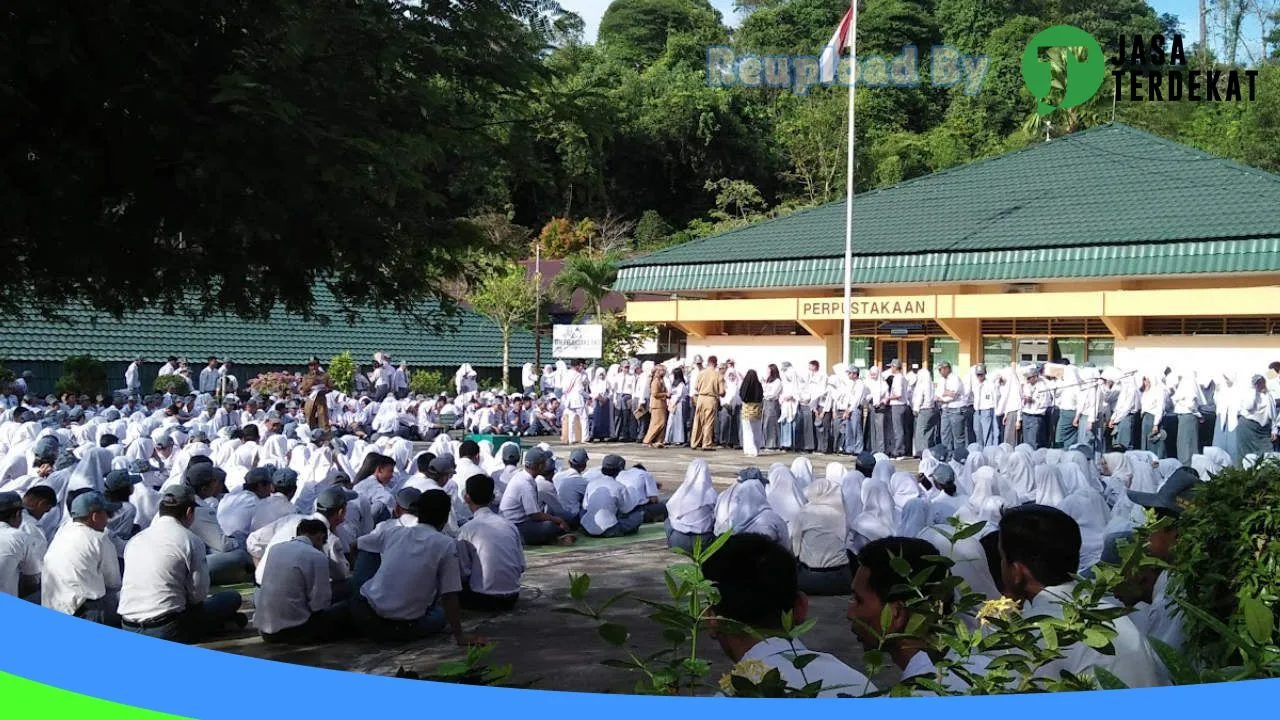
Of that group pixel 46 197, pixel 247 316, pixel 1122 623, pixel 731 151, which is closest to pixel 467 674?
pixel 1122 623

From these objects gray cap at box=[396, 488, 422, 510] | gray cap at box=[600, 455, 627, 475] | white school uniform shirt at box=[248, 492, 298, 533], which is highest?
gray cap at box=[396, 488, 422, 510]

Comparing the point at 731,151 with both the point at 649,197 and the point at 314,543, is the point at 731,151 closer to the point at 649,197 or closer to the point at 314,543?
the point at 649,197

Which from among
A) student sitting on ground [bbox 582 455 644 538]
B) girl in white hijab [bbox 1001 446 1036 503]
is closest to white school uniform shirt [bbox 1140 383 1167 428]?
girl in white hijab [bbox 1001 446 1036 503]

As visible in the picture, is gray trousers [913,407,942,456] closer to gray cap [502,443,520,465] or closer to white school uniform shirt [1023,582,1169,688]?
gray cap [502,443,520,465]

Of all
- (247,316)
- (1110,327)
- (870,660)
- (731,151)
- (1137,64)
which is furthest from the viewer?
(731,151)

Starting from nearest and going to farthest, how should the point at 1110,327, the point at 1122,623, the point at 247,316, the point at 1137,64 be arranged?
the point at 1122,623, the point at 247,316, the point at 1110,327, the point at 1137,64

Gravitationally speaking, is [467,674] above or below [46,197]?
below

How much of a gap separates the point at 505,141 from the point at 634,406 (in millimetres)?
16039

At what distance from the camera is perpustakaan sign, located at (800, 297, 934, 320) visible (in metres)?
23.1

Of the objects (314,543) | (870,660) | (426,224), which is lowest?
(314,543)

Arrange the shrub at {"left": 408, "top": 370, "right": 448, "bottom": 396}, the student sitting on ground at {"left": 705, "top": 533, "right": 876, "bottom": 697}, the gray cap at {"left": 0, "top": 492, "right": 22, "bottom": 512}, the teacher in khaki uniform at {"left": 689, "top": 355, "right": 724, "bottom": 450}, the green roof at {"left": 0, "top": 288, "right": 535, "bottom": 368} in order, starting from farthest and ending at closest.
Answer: the shrub at {"left": 408, "top": 370, "right": 448, "bottom": 396}
the green roof at {"left": 0, "top": 288, "right": 535, "bottom": 368}
the teacher in khaki uniform at {"left": 689, "top": 355, "right": 724, "bottom": 450}
the gray cap at {"left": 0, "top": 492, "right": 22, "bottom": 512}
the student sitting on ground at {"left": 705, "top": 533, "right": 876, "bottom": 697}

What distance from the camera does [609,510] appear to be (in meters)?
12.2

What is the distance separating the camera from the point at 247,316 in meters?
6.97

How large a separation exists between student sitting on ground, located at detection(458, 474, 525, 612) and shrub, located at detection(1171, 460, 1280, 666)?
4972 mm
